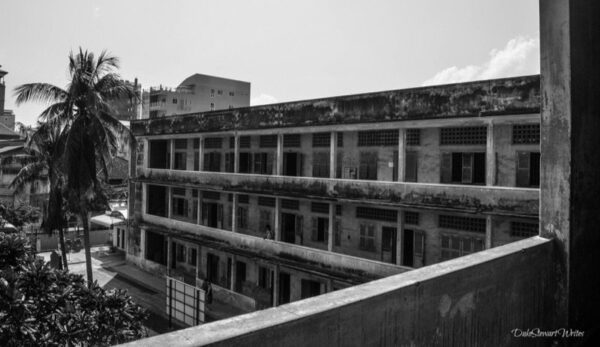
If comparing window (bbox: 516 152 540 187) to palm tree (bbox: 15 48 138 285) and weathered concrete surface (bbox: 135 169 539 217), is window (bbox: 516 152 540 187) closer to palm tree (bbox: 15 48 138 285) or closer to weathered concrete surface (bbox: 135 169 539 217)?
weathered concrete surface (bbox: 135 169 539 217)

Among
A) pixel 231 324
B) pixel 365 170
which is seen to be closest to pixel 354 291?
pixel 231 324

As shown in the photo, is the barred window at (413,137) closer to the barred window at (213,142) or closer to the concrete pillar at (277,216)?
the concrete pillar at (277,216)

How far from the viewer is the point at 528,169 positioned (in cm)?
1359

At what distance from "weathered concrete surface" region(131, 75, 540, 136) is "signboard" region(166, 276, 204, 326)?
24.0ft

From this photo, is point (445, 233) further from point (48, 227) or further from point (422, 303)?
point (48, 227)

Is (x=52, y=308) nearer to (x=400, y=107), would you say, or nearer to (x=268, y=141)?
(x=400, y=107)

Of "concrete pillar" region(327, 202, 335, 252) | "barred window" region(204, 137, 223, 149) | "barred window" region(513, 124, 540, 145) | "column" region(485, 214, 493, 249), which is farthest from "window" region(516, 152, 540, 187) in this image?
"barred window" region(204, 137, 223, 149)

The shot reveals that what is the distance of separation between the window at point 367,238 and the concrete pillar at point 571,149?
12749 millimetres

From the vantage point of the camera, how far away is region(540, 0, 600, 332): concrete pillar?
3934 mm

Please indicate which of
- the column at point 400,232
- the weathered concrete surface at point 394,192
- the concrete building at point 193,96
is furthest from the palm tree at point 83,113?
the concrete building at point 193,96

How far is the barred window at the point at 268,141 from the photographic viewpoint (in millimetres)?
20719

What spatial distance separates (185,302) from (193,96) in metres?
37.6

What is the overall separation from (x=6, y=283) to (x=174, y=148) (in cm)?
1961

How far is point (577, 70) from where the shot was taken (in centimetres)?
401
